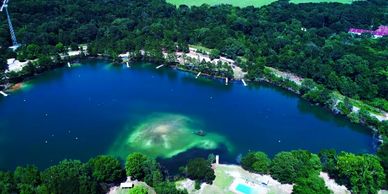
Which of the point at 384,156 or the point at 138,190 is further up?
the point at 138,190

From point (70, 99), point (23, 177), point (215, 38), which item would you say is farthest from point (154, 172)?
point (215, 38)

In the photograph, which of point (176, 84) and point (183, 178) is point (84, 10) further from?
point (183, 178)

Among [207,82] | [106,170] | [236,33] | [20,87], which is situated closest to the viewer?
[106,170]

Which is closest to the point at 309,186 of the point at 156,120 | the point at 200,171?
the point at 200,171

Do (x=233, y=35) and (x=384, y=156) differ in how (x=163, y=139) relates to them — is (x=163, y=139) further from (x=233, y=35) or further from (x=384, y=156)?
(x=233, y=35)

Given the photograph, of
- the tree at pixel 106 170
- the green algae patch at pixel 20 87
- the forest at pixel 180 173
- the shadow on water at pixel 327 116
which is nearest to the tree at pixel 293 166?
the forest at pixel 180 173

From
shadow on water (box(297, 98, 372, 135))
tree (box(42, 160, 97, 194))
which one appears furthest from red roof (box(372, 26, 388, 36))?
tree (box(42, 160, 97, 194))

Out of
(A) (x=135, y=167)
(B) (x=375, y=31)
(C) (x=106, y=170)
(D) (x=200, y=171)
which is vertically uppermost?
(B) (x=375, y=31)
